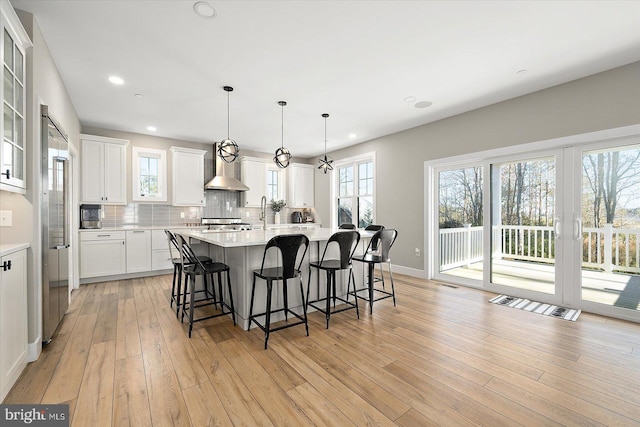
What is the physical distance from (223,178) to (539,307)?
19.0 ft

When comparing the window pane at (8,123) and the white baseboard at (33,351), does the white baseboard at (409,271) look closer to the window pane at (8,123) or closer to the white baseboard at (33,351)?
the white baseboard at (33,351)

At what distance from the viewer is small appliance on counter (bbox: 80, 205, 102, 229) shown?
487 cm

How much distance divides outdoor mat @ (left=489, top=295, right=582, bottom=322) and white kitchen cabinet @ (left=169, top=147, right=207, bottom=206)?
18.2 feet

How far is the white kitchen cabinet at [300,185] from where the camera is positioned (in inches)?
290

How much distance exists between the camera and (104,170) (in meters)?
5.02

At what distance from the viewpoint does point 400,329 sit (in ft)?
9.41

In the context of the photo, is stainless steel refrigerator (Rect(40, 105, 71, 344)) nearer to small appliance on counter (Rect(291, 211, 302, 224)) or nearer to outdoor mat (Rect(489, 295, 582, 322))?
outdoor mat (Rect(489, 295, 582, 322))

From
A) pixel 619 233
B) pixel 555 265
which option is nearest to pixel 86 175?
pixel 555 265

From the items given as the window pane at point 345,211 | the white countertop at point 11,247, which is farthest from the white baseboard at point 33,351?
the window pane at point 345,211

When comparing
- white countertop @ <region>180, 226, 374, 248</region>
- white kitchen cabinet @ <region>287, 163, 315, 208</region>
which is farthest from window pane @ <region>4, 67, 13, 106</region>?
white kitchen cabinet @ <region>287, 163, 315, 208</region>

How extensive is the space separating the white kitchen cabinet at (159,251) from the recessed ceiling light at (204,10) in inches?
164

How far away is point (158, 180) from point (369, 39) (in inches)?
193

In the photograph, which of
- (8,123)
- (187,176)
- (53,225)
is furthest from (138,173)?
(8,123)

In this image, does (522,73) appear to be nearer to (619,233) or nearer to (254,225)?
(619,233)
